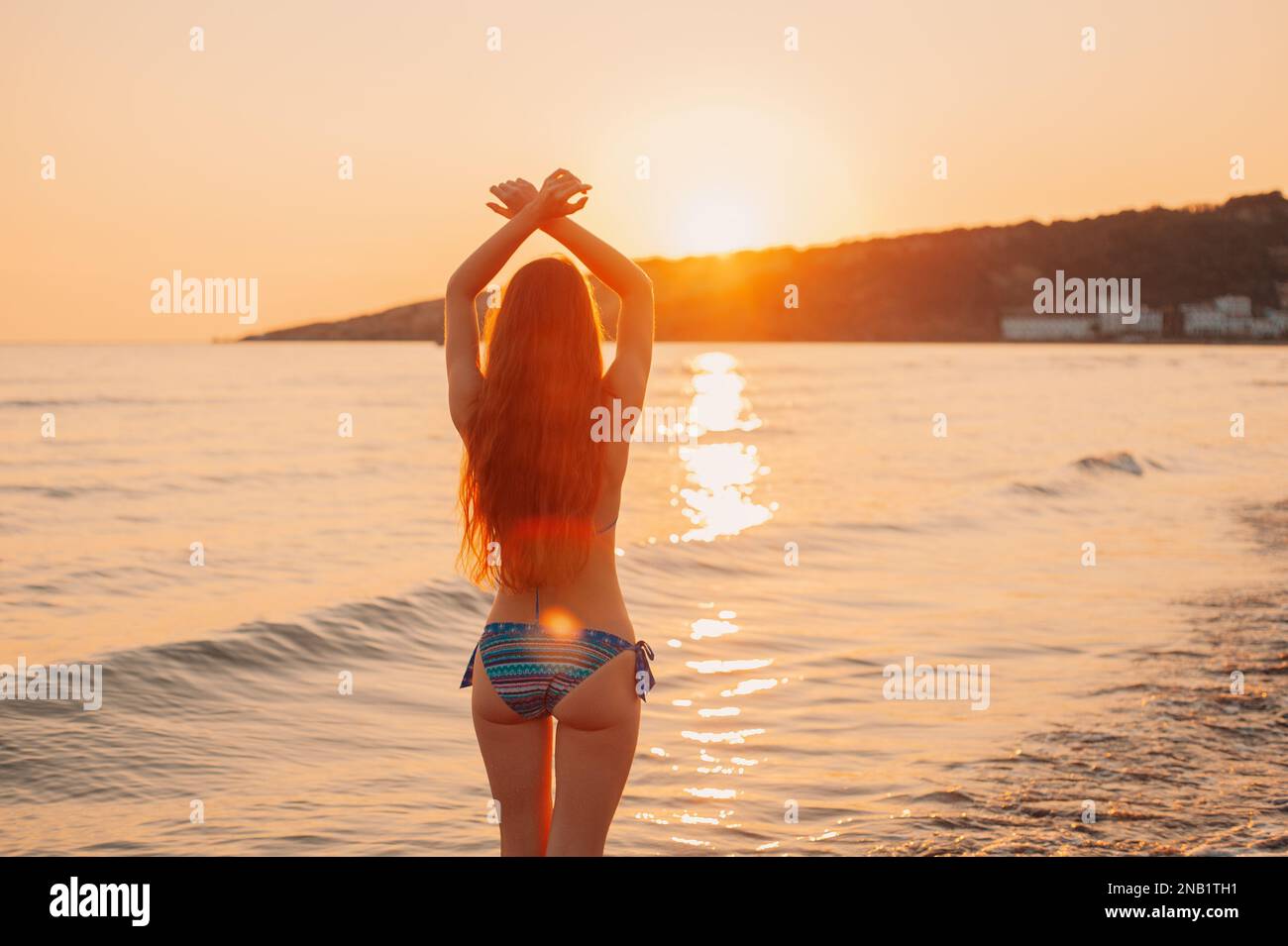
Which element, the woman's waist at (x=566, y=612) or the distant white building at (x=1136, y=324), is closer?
the woman's waist at (x=566, y=612)

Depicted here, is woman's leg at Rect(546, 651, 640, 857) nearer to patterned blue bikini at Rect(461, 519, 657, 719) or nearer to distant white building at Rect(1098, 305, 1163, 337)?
patterned blue bikini at Rect(461, 519, 657, 719)

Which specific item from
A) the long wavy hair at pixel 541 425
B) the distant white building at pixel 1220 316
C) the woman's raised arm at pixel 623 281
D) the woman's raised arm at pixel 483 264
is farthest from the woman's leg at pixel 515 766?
the distant white building at pixel 1220 316

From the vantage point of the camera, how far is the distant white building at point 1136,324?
412 ft

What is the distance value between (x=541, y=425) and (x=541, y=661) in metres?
0.58

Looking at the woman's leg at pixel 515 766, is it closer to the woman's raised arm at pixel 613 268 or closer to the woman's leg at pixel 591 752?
the woman's leg at pixel 591 752

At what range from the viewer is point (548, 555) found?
3.12 meters

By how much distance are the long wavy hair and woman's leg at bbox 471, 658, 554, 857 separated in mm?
312

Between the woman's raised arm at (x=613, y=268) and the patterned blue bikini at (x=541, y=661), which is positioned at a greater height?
the woman's raised arm at (x=613, y=268)

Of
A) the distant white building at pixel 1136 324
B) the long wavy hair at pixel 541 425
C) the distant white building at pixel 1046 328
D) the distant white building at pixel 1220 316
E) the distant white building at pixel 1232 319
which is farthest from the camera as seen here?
the distant white building at pixel 1046 328

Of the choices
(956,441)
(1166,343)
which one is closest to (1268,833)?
(956,441)

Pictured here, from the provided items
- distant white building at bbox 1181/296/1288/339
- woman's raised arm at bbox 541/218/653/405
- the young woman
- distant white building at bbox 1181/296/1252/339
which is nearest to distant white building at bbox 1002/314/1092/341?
distant white building at bbox 1181/296/1252/339

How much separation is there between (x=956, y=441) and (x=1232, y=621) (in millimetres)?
24925

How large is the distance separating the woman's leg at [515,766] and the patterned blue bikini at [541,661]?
0.04 meters

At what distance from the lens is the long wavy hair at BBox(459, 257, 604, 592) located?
307 centimetres
